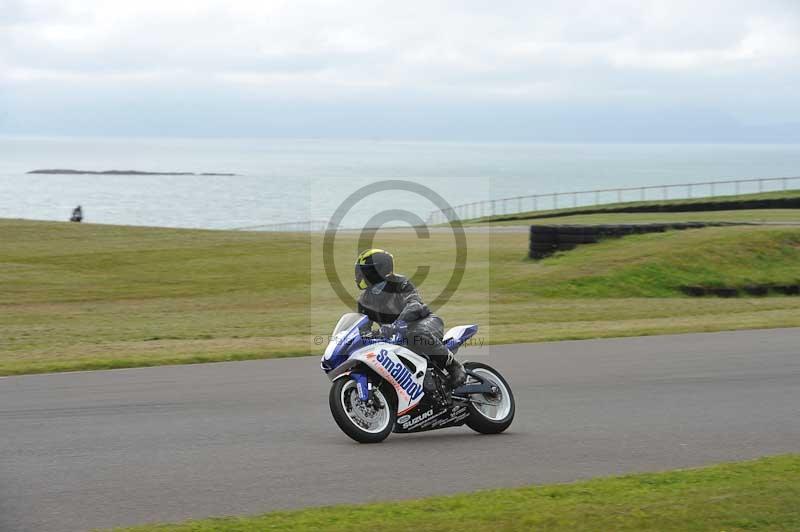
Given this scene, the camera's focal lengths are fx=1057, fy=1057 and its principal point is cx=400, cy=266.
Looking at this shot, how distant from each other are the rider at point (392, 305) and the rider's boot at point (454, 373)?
0.28 metres

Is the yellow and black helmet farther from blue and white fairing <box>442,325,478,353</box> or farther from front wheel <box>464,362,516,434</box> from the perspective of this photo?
front wheel <box>464,362,516,434</box>

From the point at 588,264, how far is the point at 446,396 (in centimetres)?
1824

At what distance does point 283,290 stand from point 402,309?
17812mm

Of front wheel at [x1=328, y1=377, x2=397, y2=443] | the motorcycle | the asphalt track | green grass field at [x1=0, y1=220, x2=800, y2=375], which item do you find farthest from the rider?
green grass field at [x1=0, y1=220, x2=800, y2=375]

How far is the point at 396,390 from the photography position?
9516 mm

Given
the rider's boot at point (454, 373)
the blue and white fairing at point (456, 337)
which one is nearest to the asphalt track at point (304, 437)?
the rider's boot at point (454, 373)

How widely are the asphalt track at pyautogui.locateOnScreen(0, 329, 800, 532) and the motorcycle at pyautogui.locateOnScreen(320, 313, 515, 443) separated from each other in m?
0.19

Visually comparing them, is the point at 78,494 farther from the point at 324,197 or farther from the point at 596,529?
the point at 324,197

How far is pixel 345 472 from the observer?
828 centimetres

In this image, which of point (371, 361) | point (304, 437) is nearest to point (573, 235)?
point (304, 437)

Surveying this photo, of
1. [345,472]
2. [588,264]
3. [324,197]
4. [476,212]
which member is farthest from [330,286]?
[324,197]

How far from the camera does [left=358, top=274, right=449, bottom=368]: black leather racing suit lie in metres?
9.47

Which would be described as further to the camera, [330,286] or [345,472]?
[330,286]

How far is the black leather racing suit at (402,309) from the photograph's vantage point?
9469 mm
